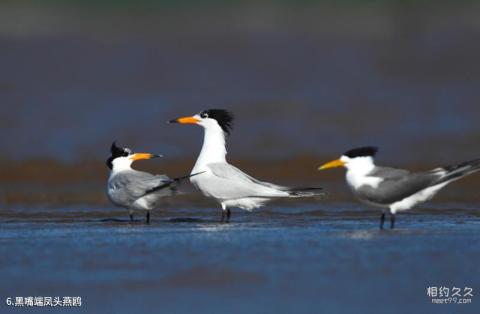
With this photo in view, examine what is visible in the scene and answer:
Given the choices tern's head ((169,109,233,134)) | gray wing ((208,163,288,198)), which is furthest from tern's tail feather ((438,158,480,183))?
tern's head ((169,109,233,134))

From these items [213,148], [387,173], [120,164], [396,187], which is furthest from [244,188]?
[396,187]

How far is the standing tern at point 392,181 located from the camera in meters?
9.88

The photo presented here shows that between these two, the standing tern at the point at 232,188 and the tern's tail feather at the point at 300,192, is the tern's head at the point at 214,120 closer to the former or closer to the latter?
the standing tern at the point at 232,188

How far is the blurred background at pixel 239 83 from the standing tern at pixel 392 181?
3.90 meters

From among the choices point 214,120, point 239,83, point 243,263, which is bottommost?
point 243,263

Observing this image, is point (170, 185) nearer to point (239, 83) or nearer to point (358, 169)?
point (358, 169)

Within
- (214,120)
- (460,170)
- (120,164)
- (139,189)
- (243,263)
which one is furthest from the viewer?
(214,120)

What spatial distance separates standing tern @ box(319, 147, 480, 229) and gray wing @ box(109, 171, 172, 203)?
5.71ft

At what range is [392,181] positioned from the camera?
32.6 ft

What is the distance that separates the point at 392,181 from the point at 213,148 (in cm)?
226

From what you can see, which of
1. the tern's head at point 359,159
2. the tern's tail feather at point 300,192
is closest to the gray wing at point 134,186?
the tern's tail feather at point 300,192

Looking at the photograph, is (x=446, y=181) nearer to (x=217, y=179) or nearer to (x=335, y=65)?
(x=217, y=179)

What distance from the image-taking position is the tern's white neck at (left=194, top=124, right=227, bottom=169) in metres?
11.5

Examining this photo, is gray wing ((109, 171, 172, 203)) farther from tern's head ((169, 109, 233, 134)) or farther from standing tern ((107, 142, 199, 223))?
→ tern's head ((169, 109, 233, 134))
